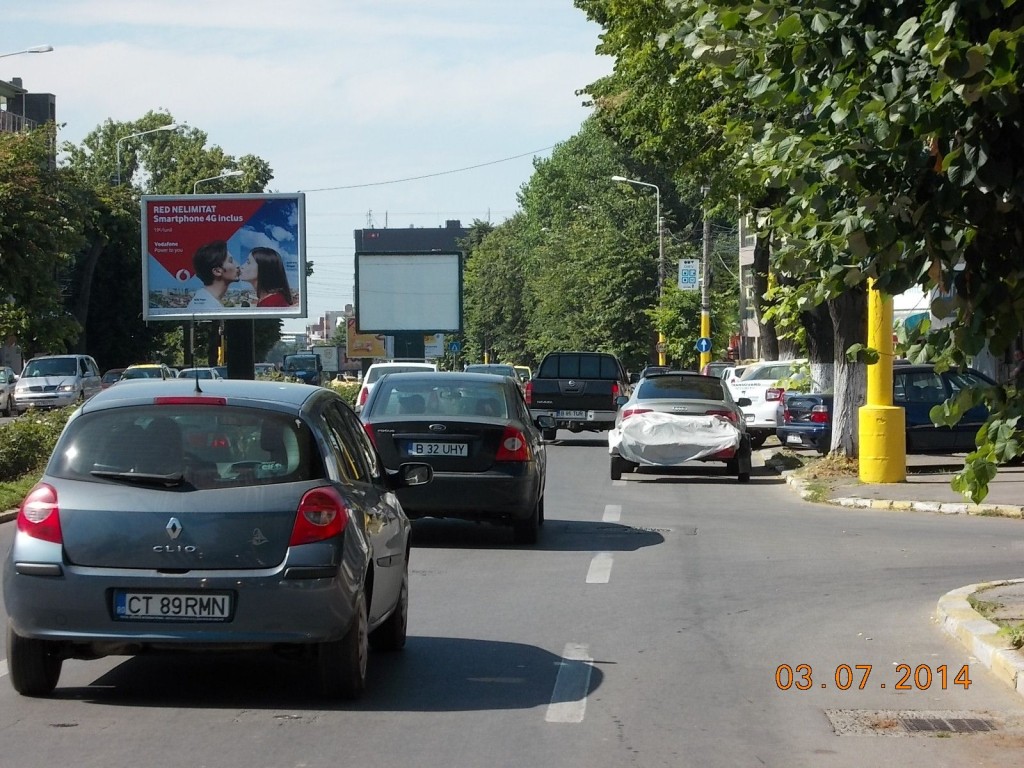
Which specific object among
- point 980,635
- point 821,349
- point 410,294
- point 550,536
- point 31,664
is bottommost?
point 550,536

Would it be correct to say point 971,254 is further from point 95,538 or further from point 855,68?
point 95,538

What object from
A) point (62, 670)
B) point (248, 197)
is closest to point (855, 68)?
point (62, 670)

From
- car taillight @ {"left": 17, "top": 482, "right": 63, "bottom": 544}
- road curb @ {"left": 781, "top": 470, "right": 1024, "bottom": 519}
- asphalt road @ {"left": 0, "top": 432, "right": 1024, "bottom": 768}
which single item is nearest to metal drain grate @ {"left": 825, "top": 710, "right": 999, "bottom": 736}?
asphalt road @ {"left": 0, "top": 432, "right": 1024, "bottom": 768}

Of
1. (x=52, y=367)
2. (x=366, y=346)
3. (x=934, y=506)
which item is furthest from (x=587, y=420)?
(x=366, y=346)

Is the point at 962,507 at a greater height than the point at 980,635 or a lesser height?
lesser

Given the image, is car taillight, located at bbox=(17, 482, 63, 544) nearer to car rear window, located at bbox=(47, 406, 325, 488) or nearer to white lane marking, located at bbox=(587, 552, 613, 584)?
car rear window, located at bbox=(47, 406, 325, 488)

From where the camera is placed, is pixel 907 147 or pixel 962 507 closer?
pixel 907 147

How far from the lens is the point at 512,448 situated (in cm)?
1427

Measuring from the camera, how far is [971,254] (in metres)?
7.09

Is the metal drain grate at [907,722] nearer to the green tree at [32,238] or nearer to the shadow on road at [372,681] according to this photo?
the shadow on road at [372,681]

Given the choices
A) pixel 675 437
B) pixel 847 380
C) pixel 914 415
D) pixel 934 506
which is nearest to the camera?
pixel 934 506

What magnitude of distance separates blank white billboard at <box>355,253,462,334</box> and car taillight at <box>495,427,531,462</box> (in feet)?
139

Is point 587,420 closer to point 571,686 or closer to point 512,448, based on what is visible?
point 512,448
